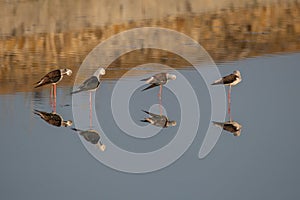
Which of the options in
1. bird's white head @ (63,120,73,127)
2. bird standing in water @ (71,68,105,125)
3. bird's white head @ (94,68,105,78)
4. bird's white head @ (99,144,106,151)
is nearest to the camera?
bird's white head @ (99,144,106,151)

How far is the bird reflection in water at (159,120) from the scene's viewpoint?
1355cm

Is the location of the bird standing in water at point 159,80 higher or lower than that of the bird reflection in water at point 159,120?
higher

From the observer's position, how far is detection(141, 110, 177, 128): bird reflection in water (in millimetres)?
13547

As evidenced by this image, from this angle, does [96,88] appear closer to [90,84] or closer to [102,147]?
[90,84]

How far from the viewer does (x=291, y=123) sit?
13.1m

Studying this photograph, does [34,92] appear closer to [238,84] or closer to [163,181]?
[238,84]

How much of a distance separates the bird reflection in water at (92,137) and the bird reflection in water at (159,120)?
724mm

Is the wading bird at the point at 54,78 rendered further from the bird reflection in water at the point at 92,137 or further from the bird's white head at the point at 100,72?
the bird reflection in water at the point at 92,137

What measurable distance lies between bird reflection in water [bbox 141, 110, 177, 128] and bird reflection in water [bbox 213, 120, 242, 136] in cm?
59

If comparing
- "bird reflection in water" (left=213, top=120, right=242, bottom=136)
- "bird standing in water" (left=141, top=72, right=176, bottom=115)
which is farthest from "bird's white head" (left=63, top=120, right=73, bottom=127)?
"bird reflection in water" (left=213, top=120, right=242, bottom=136)

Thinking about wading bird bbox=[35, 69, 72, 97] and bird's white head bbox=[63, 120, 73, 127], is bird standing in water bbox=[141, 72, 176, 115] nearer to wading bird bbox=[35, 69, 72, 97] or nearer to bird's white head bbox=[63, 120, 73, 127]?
wading bird bbox=[35, 69, 72, 97]

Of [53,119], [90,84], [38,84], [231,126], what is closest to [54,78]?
[90,84]

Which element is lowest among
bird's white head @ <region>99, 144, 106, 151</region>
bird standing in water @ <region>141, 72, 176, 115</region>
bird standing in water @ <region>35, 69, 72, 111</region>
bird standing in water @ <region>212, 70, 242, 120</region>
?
bird's white head @ <region>99, 144, 106, 151</region>

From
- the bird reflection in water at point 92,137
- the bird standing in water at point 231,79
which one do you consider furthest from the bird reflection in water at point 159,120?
the bird standing in water at point 231,79
